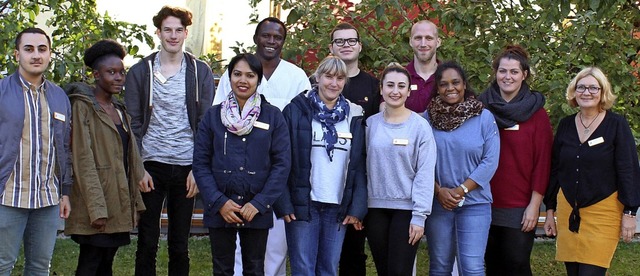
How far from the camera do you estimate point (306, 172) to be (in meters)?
5.78

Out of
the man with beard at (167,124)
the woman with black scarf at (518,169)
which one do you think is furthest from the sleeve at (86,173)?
the woman with black scarf at (518,169)

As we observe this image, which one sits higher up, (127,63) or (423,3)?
(423,3)

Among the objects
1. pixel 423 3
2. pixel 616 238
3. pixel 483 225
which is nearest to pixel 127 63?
pixel 423 3

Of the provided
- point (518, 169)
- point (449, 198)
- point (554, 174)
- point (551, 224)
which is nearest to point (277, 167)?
point (449, 198)

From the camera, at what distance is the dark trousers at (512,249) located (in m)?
6.05

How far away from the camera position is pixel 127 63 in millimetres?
9617

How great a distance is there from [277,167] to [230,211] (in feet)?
1.33

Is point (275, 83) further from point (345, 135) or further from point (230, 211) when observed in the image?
point (230, 211)

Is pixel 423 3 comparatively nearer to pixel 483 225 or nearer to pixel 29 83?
pixel 483 225

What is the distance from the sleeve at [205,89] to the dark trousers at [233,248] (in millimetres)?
1061

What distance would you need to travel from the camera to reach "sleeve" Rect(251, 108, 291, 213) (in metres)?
5.50

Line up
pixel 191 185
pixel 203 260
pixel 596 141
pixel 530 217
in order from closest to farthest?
pixel 596 141 → pixel 530 217 → pixel 191 185 → pixel 203 260

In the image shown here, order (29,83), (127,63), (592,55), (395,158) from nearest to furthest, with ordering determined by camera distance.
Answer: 1. (29,83)
2. (395,158)
3. (592,55)
4. (127,63)

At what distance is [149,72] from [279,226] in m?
1.43
